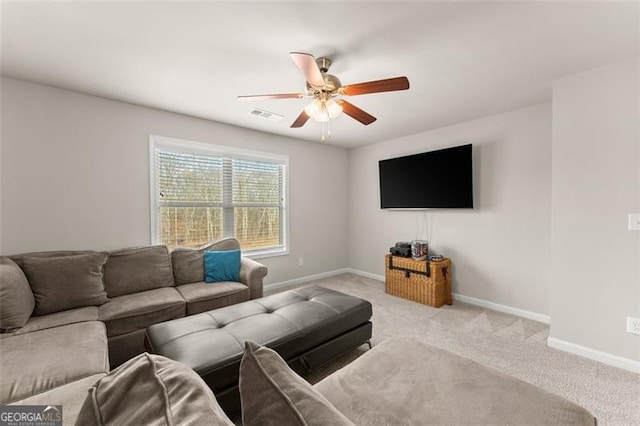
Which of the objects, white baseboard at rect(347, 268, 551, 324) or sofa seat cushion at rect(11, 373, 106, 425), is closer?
sofa seat cushion at rect(11, 373, 106, 425)

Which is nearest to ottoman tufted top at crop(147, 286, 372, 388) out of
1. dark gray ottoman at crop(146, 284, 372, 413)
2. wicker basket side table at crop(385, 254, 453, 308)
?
dark gray ottoman at crop(146, 284, 372, 413)

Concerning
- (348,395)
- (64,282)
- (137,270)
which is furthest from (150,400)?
(137,270)

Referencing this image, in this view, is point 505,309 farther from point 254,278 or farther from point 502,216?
point 254,278

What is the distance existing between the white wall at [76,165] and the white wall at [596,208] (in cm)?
367

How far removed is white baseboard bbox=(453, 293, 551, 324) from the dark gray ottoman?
77.5 inches

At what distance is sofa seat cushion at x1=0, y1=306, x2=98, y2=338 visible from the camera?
181 cm

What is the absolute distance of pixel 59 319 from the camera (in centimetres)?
194

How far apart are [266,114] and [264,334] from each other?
97.7 inches

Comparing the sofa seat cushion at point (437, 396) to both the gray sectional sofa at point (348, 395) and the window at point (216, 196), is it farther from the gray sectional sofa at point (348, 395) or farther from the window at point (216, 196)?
the window at point (216, 196)

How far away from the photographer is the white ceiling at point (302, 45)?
158cm

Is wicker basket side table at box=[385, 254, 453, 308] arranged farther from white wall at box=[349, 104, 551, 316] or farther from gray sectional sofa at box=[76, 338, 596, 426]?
gray sectional sofa at box=[76, 338, 596, 426]

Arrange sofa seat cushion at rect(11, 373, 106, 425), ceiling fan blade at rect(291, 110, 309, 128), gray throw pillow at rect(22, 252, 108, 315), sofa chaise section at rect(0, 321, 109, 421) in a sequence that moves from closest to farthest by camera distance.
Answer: sofa seat cushion at rect(11, 373, 106, 425), sofa chaise section at rect(0, 321, 109, 421), gray throw pillow at rect(22, 252, 108, 315), ceiling fan blade at rect(291, 110, 309, 128)

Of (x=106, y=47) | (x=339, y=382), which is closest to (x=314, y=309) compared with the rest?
(x=339, y=382)

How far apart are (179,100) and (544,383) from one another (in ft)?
13.3
